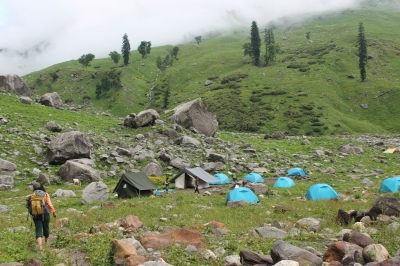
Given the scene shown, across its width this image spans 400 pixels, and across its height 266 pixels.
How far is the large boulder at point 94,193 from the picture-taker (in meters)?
22.0

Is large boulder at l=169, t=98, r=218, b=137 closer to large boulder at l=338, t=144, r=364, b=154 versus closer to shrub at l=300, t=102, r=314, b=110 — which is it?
large boulder at l=338, t=144, r=364, b=154

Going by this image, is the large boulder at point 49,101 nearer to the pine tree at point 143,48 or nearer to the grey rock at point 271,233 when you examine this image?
the grey rock at point 271,233

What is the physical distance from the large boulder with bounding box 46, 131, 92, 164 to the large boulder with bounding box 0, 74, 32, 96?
85.4ft

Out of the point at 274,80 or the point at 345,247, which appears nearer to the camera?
the point at 345,247

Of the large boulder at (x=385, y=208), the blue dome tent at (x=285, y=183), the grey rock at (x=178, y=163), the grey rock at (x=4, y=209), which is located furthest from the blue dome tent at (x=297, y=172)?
the grey rock at (x=4, y=209)

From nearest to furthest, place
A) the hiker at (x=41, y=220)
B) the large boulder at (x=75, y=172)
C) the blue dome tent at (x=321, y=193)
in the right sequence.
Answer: the hiker at (x=41, y=220), the blue dome tent at (x=321, y=193), the large boulder at (x=75, y=172)

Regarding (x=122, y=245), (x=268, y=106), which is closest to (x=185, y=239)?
(x=122, y=245)

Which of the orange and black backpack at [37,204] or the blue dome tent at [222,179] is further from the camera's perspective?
the blue dome tent at [222,179]

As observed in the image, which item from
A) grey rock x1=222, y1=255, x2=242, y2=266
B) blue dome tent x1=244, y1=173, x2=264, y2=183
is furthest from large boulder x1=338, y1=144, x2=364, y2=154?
grey rock x1=222, y1=255, x2=242, y2=266

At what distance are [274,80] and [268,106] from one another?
80.9 ft

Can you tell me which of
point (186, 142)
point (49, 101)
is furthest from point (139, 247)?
point (49, 101)

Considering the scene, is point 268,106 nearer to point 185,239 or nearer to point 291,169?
point 291,169

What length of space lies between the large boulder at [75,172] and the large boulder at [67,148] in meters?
1.55

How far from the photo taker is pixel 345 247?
906cm
